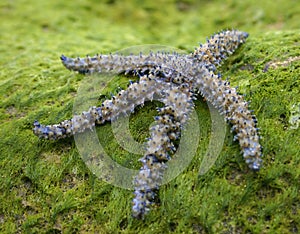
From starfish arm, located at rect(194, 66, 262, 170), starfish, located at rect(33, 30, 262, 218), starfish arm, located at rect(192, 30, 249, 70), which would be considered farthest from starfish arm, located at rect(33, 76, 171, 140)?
starfish arm, located at rect(192, 30, 249, 70)

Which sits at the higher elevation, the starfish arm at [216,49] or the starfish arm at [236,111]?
the starfish arm at [216,49]

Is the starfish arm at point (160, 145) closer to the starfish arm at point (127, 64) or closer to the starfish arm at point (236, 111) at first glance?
the starfish arm at point (236, 111)

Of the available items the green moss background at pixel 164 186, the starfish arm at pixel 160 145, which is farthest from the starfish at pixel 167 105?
the green moss background at pixel 164 186

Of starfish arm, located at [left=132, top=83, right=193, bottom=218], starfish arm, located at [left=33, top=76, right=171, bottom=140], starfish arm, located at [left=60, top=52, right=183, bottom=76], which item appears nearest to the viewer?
starfish arm, located at [left=132, top=83, right=193, bottom=218]

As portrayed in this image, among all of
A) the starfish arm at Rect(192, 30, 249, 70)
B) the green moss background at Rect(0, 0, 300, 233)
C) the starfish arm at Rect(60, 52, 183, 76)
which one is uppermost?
the starfish arm at Rect(192, 30, 249, 70)

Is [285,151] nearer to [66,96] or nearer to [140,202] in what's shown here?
[140,202]

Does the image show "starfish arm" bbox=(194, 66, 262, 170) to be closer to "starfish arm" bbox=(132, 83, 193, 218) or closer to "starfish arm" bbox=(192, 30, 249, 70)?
"starfish arm" bbox=(132, 83, 193, 218)

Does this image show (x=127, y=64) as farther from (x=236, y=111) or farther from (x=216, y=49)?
(x=236, y=111)

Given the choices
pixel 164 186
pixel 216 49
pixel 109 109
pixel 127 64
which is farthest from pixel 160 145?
pixel 216 49
